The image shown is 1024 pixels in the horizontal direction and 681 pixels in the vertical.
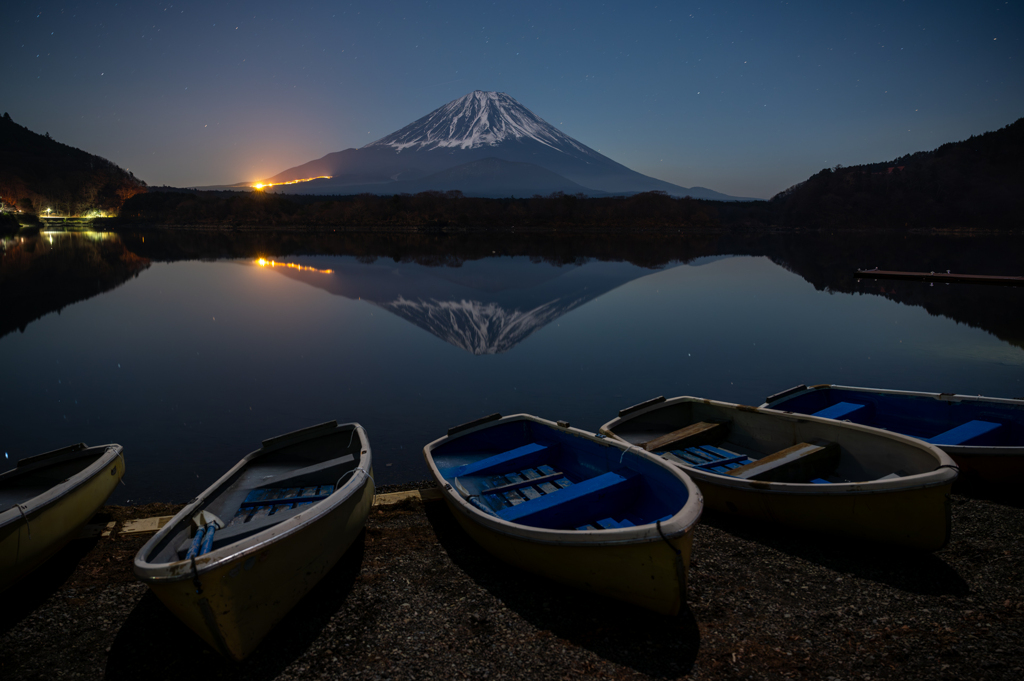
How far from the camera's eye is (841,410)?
27.6 feet

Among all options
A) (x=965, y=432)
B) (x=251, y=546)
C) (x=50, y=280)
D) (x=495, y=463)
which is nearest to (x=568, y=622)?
(x=495, y=463)

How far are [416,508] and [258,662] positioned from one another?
284 cm

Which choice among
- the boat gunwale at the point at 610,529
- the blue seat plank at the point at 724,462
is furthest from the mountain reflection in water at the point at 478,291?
the boat gunwale at the point at 610,529

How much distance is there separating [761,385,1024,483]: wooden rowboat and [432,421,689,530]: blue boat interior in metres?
3.77

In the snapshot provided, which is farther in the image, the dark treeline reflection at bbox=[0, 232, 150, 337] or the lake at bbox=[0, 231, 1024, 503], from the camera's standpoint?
the dark treeline reflection at bbox=[0, 232, 150, 337]

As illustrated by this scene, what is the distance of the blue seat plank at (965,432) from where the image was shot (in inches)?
281

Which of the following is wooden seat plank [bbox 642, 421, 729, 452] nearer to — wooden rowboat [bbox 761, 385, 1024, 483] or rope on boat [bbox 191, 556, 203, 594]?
wooden rowboat [bbox 761, 385, 1024, 483]

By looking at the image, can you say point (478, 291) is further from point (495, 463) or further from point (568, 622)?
point (568, 622)

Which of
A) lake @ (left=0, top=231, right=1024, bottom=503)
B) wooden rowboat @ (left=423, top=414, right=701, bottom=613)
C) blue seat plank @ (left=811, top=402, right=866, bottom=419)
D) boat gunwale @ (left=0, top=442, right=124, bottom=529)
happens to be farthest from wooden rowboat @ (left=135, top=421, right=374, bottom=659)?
blue seat plank @ (left=811, top=402, right=866, bottom=419)

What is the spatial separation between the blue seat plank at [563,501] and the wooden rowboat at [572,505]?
1 cm

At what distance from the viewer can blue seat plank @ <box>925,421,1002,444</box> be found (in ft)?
23.4

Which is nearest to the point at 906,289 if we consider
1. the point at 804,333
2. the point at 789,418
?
the point at 804,333

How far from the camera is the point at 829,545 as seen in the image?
5.91 metres

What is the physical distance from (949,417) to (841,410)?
1.44m
